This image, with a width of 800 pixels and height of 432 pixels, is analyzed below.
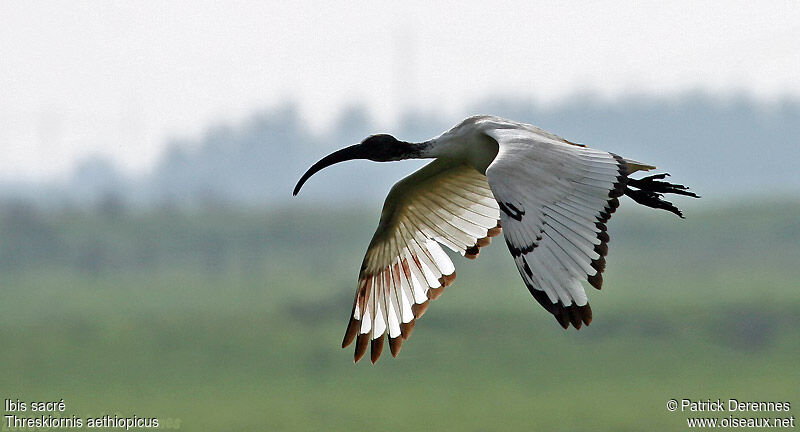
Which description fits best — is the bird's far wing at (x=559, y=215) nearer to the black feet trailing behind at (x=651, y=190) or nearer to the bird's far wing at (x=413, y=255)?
the black feet trailing behind at (x=651, y=190)

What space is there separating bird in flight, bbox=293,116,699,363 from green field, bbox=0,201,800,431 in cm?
5074

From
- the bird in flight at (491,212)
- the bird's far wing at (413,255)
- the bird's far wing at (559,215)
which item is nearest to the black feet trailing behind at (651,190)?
the bird in flight at (491,212)

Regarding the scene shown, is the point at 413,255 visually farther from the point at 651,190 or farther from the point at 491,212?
the point at 651,190

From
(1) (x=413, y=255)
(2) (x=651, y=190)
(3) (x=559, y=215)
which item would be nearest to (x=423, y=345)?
(1) (x=413, y=255)

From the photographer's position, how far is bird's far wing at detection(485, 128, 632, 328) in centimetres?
779

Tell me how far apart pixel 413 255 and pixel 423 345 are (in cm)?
6262

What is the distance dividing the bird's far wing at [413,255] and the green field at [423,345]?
1996 inches

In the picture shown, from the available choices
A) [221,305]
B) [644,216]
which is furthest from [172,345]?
[644,216]

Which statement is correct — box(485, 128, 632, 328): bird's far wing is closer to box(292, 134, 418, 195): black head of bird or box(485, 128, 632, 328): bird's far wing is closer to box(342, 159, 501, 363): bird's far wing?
box(292, 134, 418, 195): black head of bird

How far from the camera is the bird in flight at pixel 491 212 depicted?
7875 mm

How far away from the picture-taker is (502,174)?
8.29 m

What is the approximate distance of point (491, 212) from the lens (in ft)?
35.8

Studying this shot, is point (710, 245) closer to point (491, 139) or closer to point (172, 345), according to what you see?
point (172, 345)

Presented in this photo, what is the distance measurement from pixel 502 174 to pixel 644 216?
105002mm
